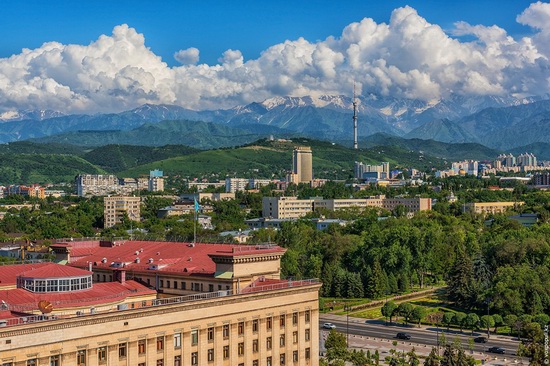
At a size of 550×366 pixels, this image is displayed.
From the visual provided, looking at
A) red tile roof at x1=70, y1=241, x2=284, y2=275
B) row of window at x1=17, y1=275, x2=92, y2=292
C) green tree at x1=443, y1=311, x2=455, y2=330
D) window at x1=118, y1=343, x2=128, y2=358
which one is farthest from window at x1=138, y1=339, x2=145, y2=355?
green tree at x1=443, y1=311, x2=455, y2=330

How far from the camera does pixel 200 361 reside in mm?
62250

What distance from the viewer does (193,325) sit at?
6188 centimetres

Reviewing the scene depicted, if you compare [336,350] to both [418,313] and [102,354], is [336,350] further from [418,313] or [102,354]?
[102,354]

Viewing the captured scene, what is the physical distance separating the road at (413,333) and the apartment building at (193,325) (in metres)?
35.8

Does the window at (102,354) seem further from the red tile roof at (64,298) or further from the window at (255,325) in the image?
the window at (255,325)

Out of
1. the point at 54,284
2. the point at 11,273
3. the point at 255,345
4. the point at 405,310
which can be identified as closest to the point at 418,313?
the point at 405,310

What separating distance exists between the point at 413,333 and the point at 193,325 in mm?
54064

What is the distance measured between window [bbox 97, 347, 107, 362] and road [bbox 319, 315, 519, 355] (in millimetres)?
53616

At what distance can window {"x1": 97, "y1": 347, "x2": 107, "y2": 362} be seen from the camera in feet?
183

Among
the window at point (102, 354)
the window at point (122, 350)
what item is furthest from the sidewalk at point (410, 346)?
the window at point (102, 354)

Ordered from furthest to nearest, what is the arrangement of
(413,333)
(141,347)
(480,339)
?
(413,333) → (480,339) → (141,347)

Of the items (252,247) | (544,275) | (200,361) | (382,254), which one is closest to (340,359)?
(252,247)

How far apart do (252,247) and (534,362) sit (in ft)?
89.3

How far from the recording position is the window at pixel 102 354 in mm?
55750
